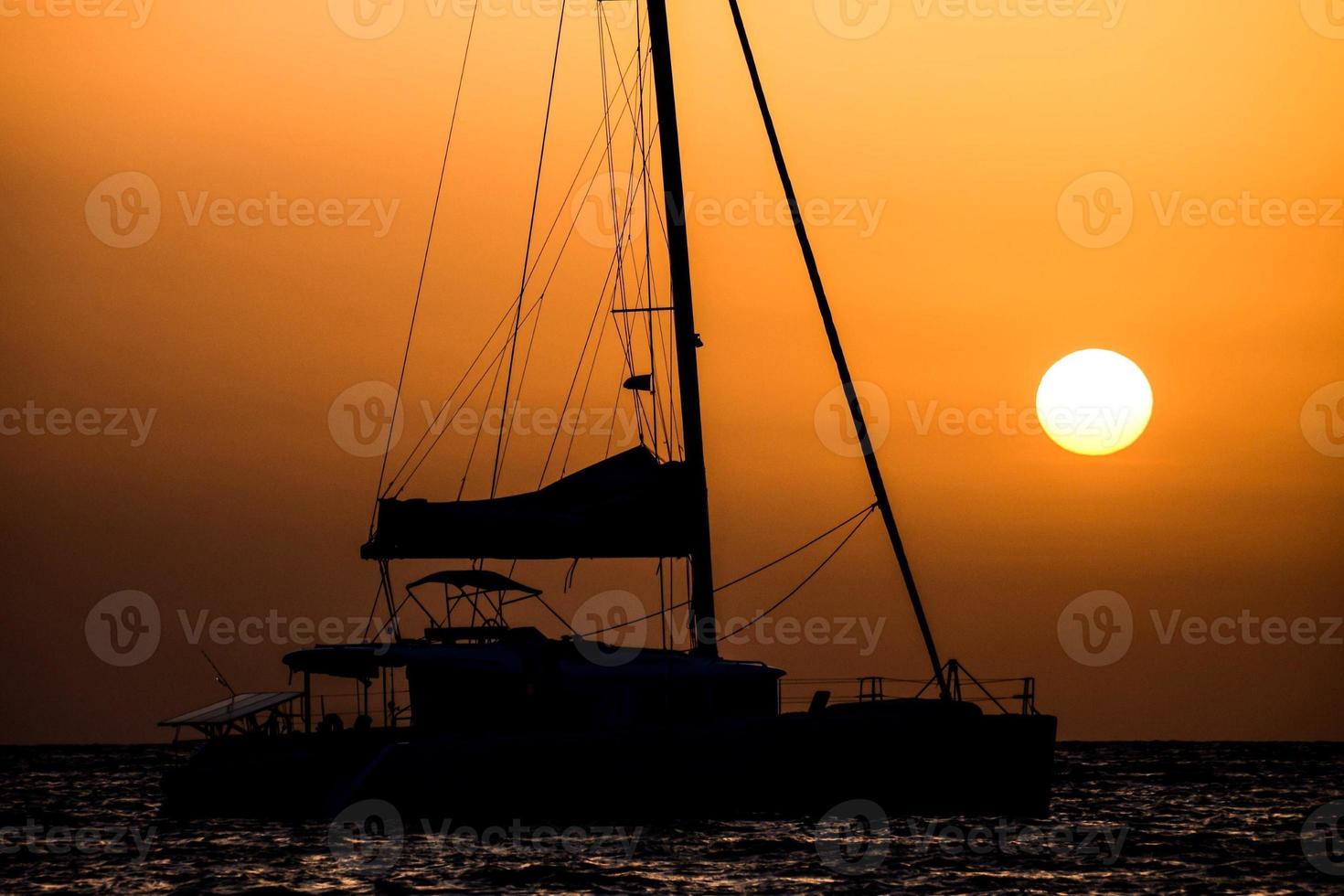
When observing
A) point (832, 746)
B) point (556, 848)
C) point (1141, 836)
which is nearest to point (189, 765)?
point (556, 848)

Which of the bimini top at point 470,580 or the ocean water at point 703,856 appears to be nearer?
the ocean water at point 703,856

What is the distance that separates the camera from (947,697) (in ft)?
104

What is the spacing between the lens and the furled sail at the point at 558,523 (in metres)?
31.9

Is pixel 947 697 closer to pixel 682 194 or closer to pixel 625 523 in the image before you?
pixel 625 523

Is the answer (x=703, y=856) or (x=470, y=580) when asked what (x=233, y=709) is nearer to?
(x=470, y=580)

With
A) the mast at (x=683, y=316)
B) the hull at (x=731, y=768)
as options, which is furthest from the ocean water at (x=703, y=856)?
the mast at (x=683, y=316)

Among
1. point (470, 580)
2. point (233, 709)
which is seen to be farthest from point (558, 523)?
point (233, 709)

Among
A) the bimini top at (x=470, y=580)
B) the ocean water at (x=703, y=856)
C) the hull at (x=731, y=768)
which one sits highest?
the bimini top at (x=470, y=580)

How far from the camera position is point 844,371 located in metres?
33.0

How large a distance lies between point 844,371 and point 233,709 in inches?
571

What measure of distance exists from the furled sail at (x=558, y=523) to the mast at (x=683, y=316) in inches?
20.4

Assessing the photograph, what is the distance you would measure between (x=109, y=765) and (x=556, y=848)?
7542cm

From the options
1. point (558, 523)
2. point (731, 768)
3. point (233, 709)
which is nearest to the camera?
point (731, 768)

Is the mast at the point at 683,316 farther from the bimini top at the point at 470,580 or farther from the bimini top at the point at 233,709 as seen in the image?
the bimini top at the point at 233,709
